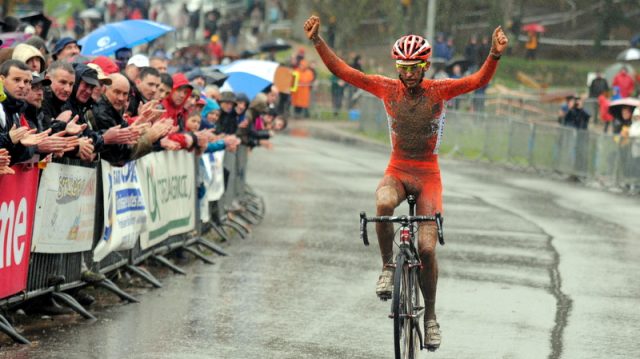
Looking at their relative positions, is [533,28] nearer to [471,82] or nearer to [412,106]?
[412,106]

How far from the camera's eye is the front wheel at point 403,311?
8781mm

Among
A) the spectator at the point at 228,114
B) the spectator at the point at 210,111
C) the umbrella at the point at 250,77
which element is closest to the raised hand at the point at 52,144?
the spectator at the point at 210,111

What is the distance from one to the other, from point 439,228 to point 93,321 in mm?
3303

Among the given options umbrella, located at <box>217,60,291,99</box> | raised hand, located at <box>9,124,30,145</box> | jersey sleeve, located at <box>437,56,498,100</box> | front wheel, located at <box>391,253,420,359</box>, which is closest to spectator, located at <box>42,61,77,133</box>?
raised hand, located at <box>9,124,30,145</box>

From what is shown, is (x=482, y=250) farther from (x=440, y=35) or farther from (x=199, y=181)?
(x=440, y=35)

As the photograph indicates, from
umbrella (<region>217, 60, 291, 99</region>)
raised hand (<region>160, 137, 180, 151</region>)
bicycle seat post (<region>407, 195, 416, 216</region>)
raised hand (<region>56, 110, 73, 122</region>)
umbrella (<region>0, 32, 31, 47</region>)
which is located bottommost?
bicycle seat post (<region>407, 195, 416, 216</region>)

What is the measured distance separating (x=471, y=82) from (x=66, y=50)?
6.79 meters

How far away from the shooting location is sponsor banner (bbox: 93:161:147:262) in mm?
11992

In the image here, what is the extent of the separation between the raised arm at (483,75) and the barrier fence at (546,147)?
16829 millimetres

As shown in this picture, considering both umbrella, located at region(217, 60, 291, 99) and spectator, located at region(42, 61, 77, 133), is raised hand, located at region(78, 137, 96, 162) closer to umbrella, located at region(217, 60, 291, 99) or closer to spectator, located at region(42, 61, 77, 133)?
spectator, located at region(42, 61, 77, 133)

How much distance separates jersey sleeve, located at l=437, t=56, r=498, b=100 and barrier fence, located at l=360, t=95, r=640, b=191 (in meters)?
16.8

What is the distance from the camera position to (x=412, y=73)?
383 inches

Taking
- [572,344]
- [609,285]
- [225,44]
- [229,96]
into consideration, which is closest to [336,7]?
[225,44]

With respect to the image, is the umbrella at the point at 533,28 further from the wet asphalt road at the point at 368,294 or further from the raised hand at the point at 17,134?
the raised hand at the point at 17,134
